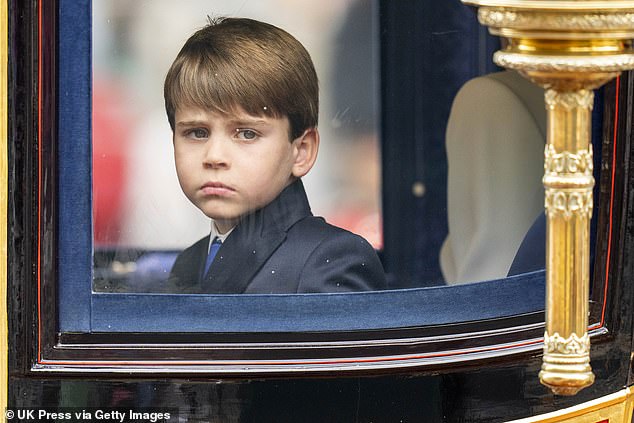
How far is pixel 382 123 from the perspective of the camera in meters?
2.43

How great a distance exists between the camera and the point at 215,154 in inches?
95.0

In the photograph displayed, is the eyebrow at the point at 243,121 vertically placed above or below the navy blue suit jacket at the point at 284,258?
above

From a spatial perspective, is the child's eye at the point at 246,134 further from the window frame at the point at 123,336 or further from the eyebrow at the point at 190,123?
the window frame at the point at 123,336

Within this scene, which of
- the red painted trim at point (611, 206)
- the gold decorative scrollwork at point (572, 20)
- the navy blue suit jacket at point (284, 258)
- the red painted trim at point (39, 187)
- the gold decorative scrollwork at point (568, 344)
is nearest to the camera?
the gold decorative scrollwork at point (572, 20)

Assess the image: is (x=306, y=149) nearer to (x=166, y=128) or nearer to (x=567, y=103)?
(x=166, y=128)

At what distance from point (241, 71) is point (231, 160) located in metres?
0.16

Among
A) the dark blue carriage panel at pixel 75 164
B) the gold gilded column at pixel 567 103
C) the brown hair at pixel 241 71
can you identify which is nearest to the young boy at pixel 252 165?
the brown hair at pixel 241 71

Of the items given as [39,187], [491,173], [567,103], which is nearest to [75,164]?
[39,187]

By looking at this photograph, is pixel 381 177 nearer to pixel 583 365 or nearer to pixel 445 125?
pixel 445 125

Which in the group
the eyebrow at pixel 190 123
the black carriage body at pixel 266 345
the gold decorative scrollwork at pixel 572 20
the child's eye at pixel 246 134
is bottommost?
the black carriage body at pixel 266 345

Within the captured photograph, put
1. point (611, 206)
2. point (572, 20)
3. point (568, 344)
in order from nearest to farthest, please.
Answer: point (572, 20), point (568, 344), point (611, 206)

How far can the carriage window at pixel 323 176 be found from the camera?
2.38 m

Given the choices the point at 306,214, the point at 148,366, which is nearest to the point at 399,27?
the point at 306,214

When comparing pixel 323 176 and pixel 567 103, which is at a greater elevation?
pixel 567 103
